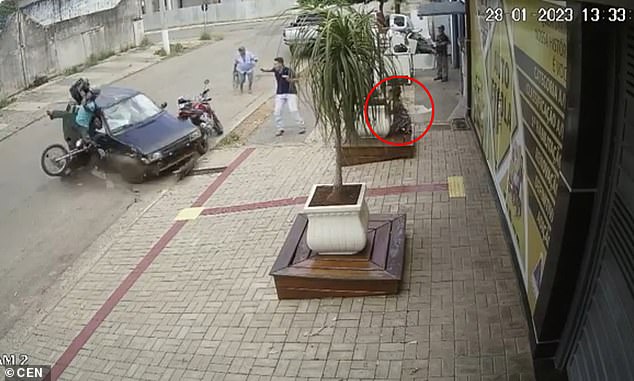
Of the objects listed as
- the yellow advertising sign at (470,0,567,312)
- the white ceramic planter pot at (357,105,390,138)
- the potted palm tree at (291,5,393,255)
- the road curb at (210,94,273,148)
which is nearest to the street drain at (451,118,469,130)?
the white ceramic planter pot at (357,105,390,138)

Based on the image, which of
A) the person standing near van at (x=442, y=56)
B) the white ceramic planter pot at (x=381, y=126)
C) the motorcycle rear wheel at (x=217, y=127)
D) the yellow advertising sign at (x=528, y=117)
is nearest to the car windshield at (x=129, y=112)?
the motorcycle rear wheel at (x=217, y=127)

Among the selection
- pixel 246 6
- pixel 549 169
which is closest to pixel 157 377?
pixel 549 169

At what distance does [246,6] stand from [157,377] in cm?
3763

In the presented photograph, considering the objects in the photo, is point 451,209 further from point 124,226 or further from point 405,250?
point 124,226

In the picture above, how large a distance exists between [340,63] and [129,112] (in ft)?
25.1

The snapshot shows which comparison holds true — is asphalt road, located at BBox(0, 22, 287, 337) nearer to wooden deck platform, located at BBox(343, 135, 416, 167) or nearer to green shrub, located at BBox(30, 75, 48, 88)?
wooden deck platform, located at BBox(343, 135, 416, 167)

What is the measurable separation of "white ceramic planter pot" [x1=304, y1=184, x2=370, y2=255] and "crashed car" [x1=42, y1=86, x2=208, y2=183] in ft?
19.7

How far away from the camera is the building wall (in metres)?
22.2

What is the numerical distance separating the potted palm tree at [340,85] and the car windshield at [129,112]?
6738 mm

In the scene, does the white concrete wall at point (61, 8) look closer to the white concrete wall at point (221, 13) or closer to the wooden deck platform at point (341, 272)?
the white concrete wall at point (221, 13)

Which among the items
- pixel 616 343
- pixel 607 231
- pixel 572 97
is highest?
pixel 572 97

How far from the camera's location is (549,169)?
4.46 m

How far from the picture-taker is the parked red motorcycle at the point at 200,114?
563 inches

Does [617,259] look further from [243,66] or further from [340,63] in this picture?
[243,66]
